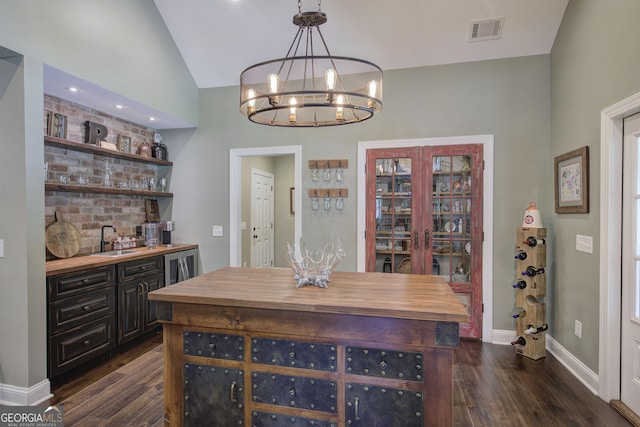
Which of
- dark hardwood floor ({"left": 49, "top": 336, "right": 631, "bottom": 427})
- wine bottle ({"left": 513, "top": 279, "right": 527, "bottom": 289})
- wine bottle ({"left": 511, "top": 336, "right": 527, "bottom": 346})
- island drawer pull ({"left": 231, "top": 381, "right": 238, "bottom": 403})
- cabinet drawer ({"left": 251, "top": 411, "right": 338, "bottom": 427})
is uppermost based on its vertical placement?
wine bottle ({"left": 513, "top": 279, "right": 527, "bottom": 289})

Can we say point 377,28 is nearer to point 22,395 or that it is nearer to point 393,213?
point 393,213

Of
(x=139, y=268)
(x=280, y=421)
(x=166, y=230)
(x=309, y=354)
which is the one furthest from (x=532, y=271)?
(x=166, y=230)

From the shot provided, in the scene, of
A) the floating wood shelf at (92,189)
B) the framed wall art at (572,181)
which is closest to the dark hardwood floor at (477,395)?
the framed wall art at (572,181)

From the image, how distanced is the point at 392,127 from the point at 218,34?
2.18 metres

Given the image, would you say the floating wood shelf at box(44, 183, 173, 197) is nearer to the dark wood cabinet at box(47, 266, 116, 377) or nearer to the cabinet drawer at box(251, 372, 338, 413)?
the dark wood cabinet at box(47, 266, 116, 377)

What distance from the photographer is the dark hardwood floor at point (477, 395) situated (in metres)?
2.35

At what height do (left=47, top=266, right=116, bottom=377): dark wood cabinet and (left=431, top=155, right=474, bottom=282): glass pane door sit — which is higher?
(left=431, top=155, right=474, bottom=282): glass pane door

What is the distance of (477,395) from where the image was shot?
2668 millimetres

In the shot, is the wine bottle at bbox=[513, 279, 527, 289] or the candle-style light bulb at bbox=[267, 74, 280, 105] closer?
the candle-style light bulb at bbox=[267, 74, 280, 105]

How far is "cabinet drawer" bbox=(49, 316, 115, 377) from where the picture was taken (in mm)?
2723

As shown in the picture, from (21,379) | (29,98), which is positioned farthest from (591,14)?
(21,379)

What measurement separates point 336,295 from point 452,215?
2.35 m

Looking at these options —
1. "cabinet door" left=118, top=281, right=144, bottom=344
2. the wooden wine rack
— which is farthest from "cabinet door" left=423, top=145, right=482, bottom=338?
"cabinet door" left=118, top=281, right=144, bottom=344

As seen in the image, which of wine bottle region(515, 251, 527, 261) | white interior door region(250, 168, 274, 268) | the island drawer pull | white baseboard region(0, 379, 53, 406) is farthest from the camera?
white interior door region(250, 168, 274, 268)
